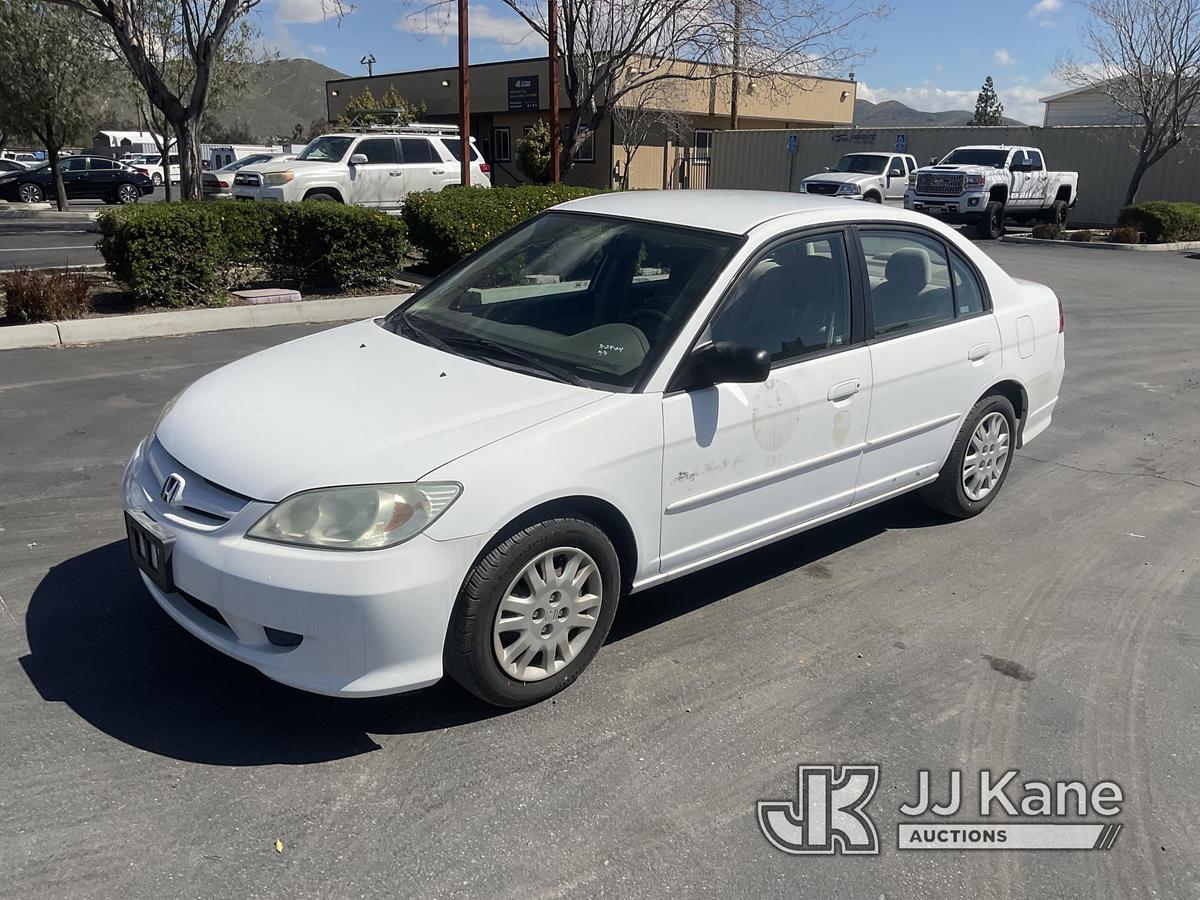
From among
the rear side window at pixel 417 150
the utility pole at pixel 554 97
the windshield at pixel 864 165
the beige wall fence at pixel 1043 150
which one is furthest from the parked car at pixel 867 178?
the rear side window at pixel 417 150

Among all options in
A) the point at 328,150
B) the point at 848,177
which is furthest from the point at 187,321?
the point at 848,177

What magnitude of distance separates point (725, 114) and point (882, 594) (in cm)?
3903

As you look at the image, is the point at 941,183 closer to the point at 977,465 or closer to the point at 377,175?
the point at 377,175

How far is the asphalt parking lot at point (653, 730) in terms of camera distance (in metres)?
2.72

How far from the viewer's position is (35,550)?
448 cm

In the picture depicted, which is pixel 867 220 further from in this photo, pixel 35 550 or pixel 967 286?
pixel 35 550

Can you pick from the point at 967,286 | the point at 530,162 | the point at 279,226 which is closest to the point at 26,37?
the point at 530,162

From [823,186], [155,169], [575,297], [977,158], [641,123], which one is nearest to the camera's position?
[575,297]

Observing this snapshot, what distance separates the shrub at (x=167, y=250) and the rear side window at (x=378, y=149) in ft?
25.6

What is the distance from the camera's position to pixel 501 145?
40281 millimetres

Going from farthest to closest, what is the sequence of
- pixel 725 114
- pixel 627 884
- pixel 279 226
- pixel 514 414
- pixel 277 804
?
pixel 725 114 < pixel 279 226 < pixel 514 414 < pixel 277 804 < pixel 627 884

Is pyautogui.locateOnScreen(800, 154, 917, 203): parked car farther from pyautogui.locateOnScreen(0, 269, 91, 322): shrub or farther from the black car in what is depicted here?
the black car

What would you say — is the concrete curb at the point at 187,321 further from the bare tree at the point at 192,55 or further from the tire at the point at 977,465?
the tire at the point at 977,465

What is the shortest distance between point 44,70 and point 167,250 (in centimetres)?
1907
